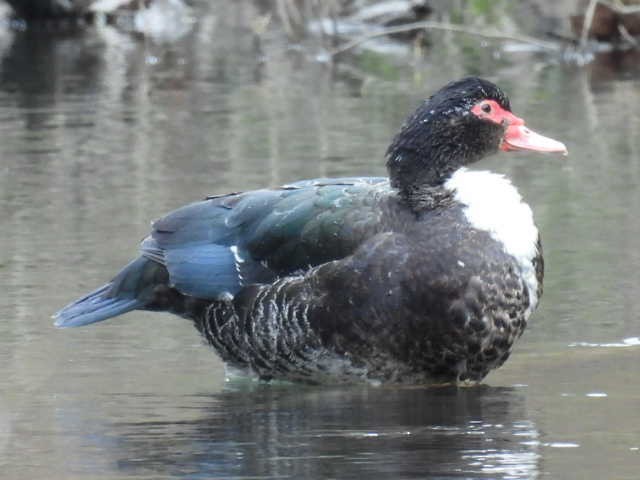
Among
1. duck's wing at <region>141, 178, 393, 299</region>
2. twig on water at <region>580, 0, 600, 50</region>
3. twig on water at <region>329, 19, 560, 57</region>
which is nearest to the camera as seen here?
duck's wing at <region>141, 178, 393, 299</region>

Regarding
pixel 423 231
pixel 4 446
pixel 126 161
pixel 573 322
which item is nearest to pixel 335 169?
pixel 126 161

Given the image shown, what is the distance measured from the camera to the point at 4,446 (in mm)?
6605

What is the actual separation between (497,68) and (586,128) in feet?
15.5

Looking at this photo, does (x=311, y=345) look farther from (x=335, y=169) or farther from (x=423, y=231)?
(x=335, y=169)

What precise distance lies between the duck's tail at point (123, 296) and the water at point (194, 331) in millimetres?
161

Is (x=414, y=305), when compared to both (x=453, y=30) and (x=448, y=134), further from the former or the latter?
(x=453, y=30)

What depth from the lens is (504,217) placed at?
743cm

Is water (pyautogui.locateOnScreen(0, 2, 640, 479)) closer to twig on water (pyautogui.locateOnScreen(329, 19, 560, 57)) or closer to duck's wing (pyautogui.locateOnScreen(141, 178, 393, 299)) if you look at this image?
twig on water (pyautogui.locateOnScreen(329, 19, 560, 57))

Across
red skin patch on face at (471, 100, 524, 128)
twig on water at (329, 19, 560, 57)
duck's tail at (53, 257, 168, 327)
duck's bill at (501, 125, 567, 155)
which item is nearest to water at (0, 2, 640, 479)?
duck's tail at (53, 257, 168, 327)

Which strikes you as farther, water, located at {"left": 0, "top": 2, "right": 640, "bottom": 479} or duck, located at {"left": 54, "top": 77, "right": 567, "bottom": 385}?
duck, located at {"left": 54, "top": 77, "right": 567, "bottom": 385}

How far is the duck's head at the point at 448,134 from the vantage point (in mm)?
7676

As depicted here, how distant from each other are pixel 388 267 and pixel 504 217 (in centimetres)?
56

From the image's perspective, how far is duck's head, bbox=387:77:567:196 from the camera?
7.68m

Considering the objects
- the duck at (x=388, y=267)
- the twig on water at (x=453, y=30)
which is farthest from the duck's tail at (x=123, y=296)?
the twig on water at (x=453, y=30)
